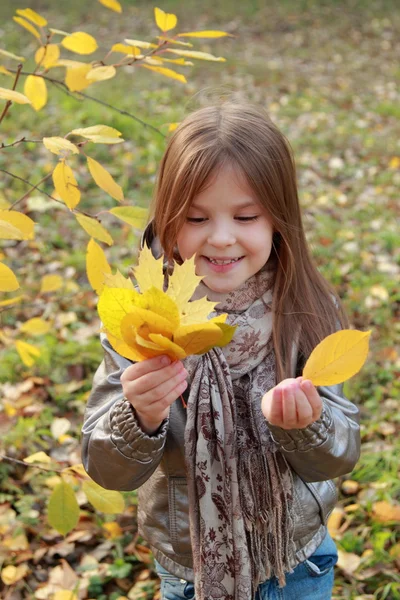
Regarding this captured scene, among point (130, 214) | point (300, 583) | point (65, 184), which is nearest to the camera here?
point (65, 184)

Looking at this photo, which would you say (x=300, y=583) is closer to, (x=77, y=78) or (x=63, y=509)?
(x=63, y=509)

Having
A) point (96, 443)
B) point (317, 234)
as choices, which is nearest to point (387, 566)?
point (96, 443)

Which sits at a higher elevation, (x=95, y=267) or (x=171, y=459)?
(x=95, y=267)

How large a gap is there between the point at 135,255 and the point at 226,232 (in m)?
1.44

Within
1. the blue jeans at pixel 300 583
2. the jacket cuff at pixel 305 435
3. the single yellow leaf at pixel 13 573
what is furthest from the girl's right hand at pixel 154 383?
the single yellow leaf at pixel 13 573

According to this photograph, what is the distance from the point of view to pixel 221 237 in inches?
50.9

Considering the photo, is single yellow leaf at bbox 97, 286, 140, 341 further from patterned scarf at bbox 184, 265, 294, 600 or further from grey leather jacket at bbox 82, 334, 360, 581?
patterned scarf at bbox 184, 265, 294, 600

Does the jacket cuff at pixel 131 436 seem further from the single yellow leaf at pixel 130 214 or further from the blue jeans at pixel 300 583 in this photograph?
the blue jeans at pixel 300 583

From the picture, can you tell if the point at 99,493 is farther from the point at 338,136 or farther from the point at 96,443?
the point at 338,136

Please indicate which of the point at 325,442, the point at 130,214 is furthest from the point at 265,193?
the point at 325,442

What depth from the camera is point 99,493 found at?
1.49 metres

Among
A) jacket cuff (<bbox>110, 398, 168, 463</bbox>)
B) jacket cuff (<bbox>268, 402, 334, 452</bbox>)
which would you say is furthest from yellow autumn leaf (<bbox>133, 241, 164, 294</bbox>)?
jacket cuff (<bbox>268, 402, 334, 452</bbox>)

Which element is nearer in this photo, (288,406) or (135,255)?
(288,406)

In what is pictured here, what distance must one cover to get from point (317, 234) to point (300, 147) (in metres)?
1.44
